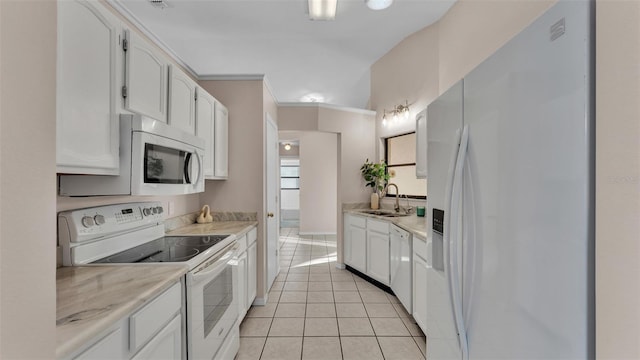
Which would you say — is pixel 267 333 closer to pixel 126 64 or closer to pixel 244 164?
pixel 244 164

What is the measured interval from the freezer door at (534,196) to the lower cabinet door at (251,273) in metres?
1.98

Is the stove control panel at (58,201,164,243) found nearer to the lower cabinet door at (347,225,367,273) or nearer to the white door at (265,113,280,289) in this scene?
the white door at (265,113,280,289)

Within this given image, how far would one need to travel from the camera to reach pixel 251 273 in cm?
263

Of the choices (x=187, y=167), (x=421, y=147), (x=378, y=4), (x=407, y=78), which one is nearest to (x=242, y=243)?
(x=187, y=167)

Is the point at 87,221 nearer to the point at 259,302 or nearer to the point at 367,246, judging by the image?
the point at 259,302

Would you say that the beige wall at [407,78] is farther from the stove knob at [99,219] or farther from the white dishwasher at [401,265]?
the stove knob at [99,219]

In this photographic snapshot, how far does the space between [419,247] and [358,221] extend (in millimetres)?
1462

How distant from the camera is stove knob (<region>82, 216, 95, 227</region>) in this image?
140 cm

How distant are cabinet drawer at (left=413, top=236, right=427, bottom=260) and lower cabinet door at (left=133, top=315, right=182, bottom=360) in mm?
1676

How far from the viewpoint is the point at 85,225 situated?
140cm

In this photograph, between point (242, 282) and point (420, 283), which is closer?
point (420, 283)

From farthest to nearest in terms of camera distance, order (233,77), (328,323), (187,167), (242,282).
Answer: (233,77) < (328,323) < (242,282) < (187,167)

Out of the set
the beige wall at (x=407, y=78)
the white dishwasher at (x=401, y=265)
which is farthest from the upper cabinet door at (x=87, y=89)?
the beige wall at (x=407, y=78)
